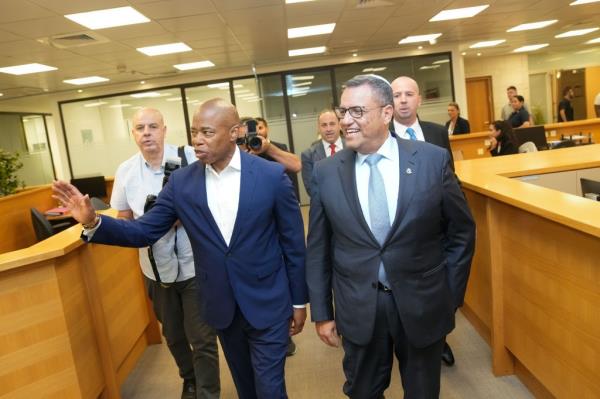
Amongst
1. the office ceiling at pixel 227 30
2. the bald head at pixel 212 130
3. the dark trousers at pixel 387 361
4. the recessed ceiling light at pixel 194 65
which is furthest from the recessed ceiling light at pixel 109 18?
the dark trousers at pixel 387 361

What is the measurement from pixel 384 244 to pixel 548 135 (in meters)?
7.13

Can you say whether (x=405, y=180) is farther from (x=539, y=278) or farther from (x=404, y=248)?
(x=539, y=278)


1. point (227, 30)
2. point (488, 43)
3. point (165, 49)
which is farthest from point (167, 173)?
point (488, 43)

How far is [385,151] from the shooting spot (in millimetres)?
1692

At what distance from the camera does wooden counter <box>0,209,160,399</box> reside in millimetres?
2117

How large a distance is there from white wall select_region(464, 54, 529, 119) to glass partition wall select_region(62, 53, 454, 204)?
4015mm

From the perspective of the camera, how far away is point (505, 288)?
257cm

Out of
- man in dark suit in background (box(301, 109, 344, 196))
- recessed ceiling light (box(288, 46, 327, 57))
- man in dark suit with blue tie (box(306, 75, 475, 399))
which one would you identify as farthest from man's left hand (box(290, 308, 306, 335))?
recessed ceiling light (box(288, 46, 327, 57))

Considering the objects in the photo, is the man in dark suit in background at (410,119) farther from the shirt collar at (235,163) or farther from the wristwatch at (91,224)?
the wristwatch at (91,224)

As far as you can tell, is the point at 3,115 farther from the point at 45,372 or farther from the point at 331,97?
the point at 45,372

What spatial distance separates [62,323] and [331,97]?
8219 millimetres

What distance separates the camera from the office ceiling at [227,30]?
4.93 meters

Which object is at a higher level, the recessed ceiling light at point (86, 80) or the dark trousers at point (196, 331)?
the recessed ceiling light at point (86, 80)

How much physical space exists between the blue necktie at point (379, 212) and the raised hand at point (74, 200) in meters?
1.04
